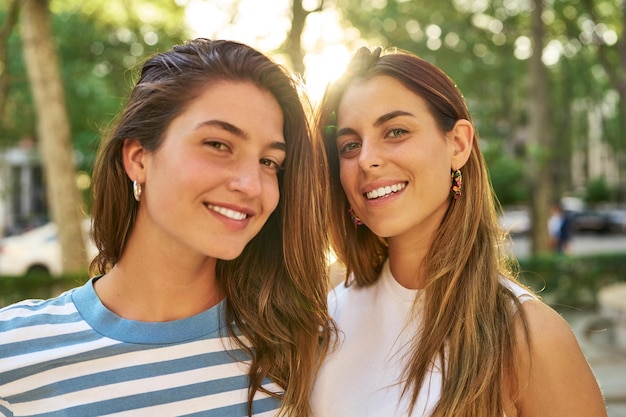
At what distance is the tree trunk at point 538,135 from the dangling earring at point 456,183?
1020cm

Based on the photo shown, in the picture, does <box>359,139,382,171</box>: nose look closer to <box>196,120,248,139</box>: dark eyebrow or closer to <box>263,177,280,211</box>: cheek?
<box>263,177,280,211</box>: cheek

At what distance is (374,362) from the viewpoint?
2377 mm

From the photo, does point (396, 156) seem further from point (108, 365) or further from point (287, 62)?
point (287, 62)

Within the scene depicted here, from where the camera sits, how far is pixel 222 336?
2.19 m

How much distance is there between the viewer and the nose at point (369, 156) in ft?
7.64

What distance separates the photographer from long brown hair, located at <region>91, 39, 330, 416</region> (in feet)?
6.84

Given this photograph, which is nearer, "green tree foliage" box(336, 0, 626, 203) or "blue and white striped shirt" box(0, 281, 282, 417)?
"blue and white striped shirt" box(0, 281, 282, 417)

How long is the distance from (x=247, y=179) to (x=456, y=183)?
0.87m

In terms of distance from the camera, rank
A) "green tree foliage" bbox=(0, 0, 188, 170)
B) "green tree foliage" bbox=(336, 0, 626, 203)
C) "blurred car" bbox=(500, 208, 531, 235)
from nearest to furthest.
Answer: "green tree foliage" bbox=(0, 0, 188, 170) < "green tree foliage" bbox=(336, 0, 626, 203) < "blurred car" bbox=(500, 208, 531, 235)

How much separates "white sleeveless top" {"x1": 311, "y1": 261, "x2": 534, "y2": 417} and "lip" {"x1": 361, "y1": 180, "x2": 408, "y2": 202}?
407mm

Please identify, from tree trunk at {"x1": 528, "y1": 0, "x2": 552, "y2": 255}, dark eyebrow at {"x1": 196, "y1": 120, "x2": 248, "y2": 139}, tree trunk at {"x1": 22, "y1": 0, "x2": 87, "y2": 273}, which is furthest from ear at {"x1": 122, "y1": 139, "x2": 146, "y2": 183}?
tree trunk at {"x1": 528, "y1": 0, "x2": 552, "y2": 255}

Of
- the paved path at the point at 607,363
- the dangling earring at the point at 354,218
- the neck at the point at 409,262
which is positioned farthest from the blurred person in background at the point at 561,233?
the neck at the point at 409,262

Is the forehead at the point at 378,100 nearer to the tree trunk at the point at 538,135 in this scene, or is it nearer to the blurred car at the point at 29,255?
the tree trunk at the point at 538,135

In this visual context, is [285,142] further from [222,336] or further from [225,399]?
[225,399]
